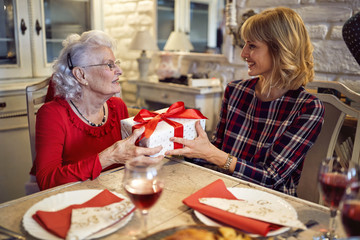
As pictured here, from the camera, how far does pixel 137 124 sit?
125 cm

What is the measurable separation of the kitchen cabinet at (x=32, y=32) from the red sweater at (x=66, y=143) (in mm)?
1535

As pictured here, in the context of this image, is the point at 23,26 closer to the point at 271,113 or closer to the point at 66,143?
the point at 66,143

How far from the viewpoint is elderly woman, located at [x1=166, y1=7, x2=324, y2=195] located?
1.38m

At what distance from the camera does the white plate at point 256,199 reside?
0.87 metres

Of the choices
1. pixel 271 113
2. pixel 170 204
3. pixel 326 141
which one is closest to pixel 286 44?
pixel 271 113

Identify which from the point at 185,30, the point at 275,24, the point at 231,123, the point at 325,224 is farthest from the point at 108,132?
the point at 185,30

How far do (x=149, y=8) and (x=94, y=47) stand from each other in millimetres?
2198

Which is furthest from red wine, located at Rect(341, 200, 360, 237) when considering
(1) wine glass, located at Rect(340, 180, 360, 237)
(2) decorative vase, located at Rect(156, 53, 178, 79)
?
(2) decorative vase, located at Rect(156, 53, 178, 79)

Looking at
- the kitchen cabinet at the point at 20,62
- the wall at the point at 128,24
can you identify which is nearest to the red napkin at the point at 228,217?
the kitchen cabinet at the point at 20,62

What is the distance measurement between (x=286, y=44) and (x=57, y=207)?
1115 mm

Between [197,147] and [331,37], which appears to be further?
[331,37]

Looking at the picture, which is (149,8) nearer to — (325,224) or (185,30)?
(185,30)

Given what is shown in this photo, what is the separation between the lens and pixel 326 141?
153 cm

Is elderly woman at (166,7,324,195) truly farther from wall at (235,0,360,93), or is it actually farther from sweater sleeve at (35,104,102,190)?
wall at (235,0,360,93)
